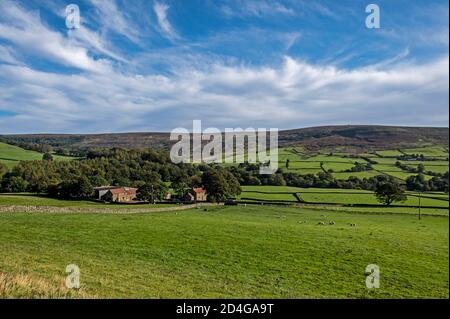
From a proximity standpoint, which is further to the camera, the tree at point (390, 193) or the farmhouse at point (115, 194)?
the farmhouse at point (115, 194)

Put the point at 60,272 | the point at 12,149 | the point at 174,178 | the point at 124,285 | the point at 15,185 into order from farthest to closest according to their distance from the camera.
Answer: the point at 12,149 → the point at 174,178 → the point at 15,185 → the point at 60,272 → the point at 124,285

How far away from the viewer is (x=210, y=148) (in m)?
152

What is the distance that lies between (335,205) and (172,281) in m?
55.1

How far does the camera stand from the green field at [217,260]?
1305cm

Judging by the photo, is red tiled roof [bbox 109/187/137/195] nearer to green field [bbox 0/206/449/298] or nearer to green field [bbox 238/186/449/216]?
green field [bbox 238/186/449/216]

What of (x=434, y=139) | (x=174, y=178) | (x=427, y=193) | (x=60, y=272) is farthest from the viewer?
(x=434, y=139)

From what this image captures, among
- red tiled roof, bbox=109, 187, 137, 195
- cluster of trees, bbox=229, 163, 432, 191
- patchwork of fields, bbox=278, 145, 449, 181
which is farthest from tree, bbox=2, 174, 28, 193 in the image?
patchwork of fields, bbox=278, 145, 449, 181

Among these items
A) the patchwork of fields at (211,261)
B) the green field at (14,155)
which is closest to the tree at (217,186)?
the patchwork of fields at (211,261)

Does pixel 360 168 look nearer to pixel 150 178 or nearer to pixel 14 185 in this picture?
pixel 150 178

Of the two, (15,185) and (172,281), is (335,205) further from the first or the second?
(15,185)

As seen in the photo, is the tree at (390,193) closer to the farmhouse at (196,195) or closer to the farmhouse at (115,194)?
the farmhouse at (196,195)

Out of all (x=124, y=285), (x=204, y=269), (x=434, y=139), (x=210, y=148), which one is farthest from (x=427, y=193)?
(x=434, y=139)

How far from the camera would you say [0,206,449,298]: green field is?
13.1 m

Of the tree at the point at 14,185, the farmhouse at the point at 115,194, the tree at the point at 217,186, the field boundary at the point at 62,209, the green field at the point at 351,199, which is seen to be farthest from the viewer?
the tree at the point at 14,185
